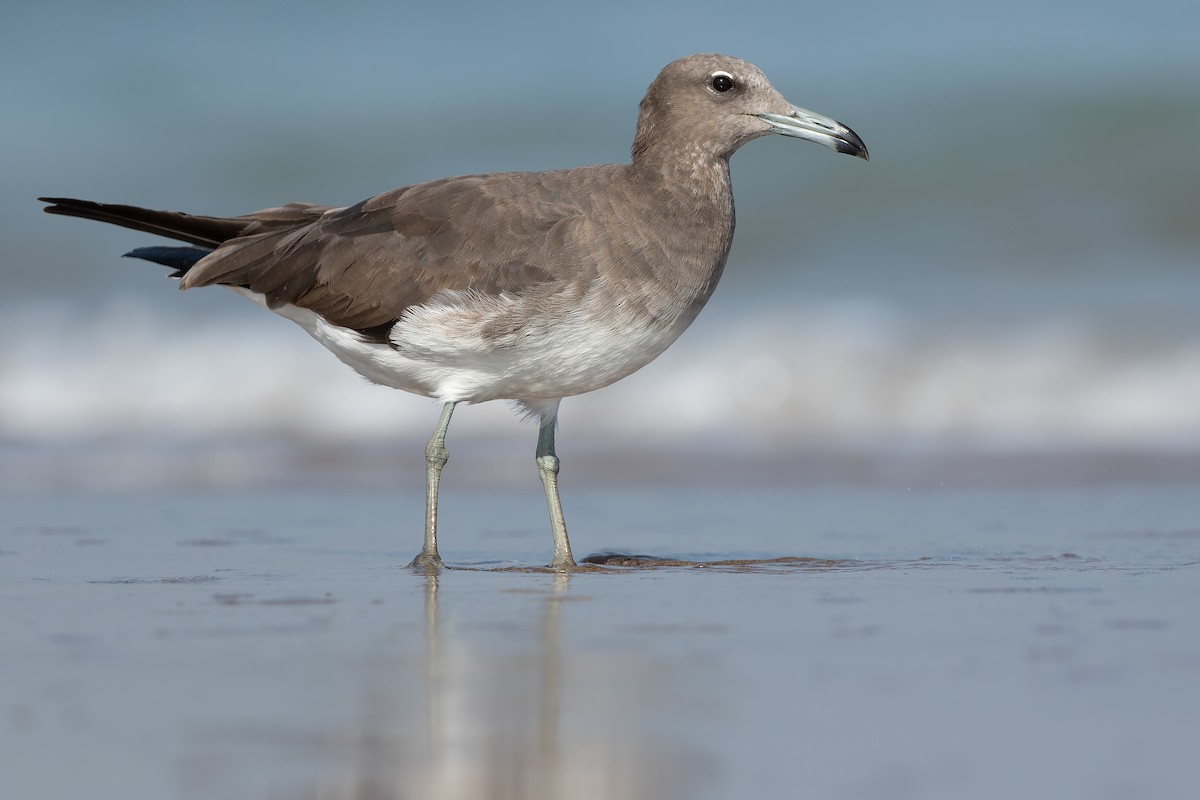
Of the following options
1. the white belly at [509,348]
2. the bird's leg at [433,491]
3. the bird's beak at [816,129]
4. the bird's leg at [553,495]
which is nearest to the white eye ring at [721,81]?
the bird's beak at [816,129]

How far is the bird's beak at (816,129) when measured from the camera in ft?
21.2

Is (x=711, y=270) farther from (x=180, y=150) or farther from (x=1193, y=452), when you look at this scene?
(x=180, y=150)

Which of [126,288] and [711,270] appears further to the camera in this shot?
[126,288]

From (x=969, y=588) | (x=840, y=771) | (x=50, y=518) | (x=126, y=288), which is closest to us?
(x=840, y=771)

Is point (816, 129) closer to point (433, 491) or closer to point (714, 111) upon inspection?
→ point (714, 111)

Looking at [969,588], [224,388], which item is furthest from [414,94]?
[969,588]

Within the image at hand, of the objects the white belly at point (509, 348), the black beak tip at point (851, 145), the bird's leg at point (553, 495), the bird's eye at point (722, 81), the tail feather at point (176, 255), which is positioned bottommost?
the bird's leg at point (553, 495)

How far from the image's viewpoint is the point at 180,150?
18000 mm

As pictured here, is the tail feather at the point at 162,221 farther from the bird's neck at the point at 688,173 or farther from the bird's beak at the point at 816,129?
the bird's beak at the point at 816,129

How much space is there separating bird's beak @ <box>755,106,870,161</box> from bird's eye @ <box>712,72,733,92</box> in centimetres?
17

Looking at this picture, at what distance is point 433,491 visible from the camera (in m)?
6.64

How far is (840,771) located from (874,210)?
40.7ft

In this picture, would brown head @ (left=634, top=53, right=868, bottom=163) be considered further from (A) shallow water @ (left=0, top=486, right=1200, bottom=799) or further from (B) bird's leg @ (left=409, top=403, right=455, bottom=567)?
(A) shallow water @ (left=0, top=486, right=1200, bottom=799)

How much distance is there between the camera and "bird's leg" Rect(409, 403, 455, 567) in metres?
6.33
